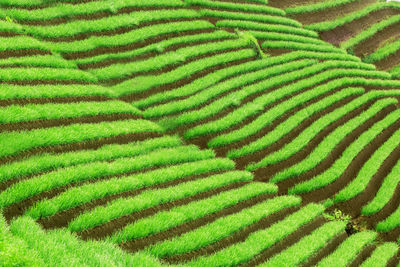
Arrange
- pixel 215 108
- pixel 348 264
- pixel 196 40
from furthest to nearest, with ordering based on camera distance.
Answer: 1. pixel 196 40
2. pixel 215 108
3. pixel 348 264

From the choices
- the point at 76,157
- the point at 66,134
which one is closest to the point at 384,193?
the point at 76,157

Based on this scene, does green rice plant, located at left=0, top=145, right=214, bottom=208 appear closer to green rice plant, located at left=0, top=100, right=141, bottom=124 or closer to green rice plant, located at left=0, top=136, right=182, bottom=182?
green rice plant, located at left=0, top=136, right=182, bottom=182

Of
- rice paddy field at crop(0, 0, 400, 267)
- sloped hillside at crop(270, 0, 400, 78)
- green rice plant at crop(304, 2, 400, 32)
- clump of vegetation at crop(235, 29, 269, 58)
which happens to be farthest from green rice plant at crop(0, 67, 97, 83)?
green rice plant at crop(304, 2, 400, 32)

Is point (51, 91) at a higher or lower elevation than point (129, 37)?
lower

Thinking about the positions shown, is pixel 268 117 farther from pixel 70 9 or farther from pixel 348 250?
pixel 70 9

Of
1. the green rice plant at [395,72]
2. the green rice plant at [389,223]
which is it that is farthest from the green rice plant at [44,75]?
the green rice plant at [395,72]

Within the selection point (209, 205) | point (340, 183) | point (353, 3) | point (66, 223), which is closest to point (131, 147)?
point (209, 205)

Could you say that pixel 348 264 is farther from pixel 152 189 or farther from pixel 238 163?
pixel 152 189
